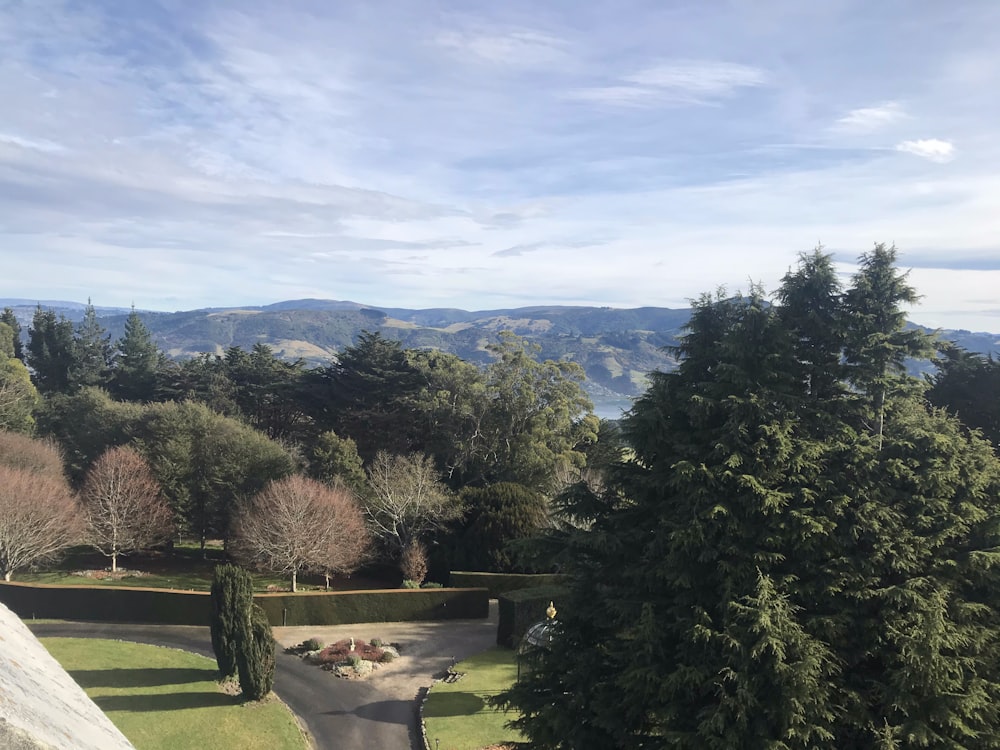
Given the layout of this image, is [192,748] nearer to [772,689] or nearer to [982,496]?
[772,689]

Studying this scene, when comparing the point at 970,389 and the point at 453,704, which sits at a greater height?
the point at 970,389

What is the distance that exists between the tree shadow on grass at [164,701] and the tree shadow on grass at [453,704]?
18.7ft

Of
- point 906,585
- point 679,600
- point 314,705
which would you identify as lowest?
point 314,705

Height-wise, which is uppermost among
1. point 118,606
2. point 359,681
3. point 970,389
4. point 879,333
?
point 879,333

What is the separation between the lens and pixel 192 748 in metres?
16.1

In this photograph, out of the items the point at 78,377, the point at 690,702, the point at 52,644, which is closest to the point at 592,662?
the point at 690,702

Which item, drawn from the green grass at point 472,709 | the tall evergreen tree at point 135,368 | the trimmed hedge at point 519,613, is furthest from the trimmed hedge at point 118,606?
the tall evergreen tree at point 135,368

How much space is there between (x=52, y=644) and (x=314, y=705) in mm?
10202

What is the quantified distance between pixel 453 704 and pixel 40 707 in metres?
18.9

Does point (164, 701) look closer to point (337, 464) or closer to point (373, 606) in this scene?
point (373, 606)

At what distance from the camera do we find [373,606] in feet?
88.4

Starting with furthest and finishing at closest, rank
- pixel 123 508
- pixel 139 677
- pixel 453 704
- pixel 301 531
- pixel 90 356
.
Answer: pixel 90 356 → pixel 123 508 → pixel 301 531 → pixel 139 677 → pixel 453 704

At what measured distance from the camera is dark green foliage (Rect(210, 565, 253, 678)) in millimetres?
19547

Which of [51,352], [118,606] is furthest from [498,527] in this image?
[51,352]
